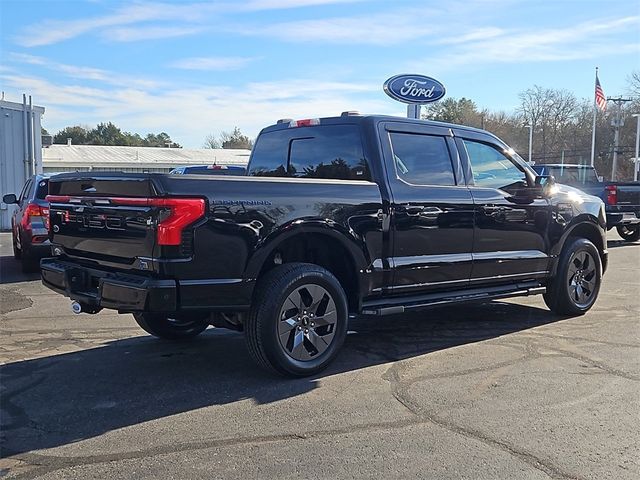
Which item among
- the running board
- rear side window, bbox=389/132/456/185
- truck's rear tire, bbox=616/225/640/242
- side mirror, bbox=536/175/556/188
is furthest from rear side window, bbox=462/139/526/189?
truck's rear tire, bbox=616/225/640/242

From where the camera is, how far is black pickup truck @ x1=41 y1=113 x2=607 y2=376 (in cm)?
420

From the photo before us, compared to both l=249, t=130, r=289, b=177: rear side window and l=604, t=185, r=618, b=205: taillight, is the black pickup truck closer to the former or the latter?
l=249, t=130, r=289, b=177: rear side window

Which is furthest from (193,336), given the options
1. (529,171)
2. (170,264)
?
(529,171)

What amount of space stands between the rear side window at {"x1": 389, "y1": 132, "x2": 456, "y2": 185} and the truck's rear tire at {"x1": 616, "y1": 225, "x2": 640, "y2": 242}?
1209 centimetres

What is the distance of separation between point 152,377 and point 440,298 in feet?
8.67

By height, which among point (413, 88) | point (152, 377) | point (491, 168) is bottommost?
point (152, 377)

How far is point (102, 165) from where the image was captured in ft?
126

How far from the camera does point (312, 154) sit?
5.91 m

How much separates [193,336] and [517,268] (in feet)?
11.0

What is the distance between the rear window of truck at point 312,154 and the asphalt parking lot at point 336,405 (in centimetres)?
166

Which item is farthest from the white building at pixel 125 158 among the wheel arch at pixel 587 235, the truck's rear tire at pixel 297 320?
the truck's rear tire at pixel 297 320

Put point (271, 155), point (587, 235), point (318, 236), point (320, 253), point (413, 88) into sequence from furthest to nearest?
1. point (413, 88)
2. point (587, 235)
3. point (271, 155)
4. point (320, 253)
5. point (318, 236)

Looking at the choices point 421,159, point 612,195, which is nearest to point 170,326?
point 421,159

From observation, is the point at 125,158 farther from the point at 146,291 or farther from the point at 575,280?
the point at 146,291
